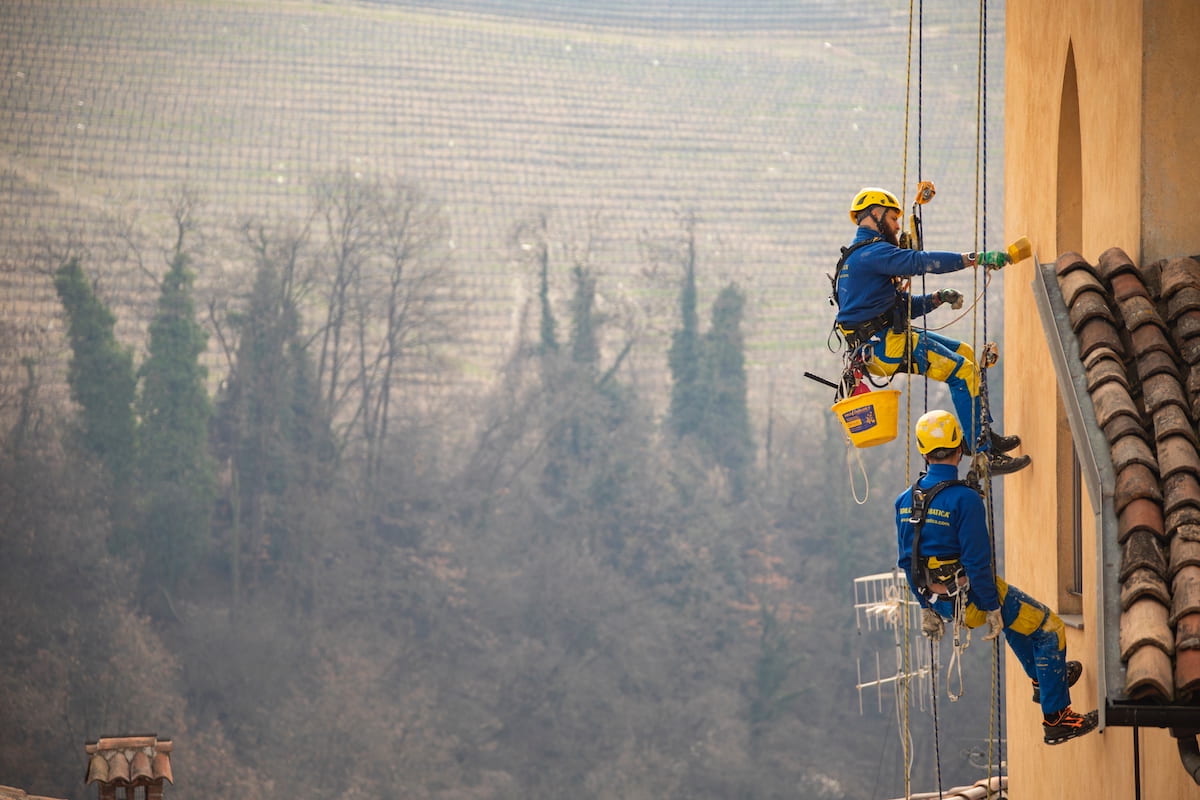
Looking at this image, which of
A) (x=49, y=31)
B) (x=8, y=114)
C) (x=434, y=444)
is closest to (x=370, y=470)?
(x=434, y=444)

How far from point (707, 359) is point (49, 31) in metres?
25.5

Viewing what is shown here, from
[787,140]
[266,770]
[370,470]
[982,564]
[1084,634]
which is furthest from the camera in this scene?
[787,140]

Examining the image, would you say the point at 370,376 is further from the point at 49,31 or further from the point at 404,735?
the point at 49,31

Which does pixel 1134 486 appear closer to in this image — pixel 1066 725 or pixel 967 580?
pixel 967 580

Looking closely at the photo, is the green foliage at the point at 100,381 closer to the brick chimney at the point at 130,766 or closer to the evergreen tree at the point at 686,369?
the evergreen tree at the point at 686,369

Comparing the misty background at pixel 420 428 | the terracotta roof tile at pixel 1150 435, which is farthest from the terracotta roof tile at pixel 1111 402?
the misty background at pixel 420 428

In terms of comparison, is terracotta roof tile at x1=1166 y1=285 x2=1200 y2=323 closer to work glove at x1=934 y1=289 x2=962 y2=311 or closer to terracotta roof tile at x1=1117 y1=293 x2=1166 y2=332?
terracotta roof tile at x1=1117 y1=293 x2=1166 y2=332

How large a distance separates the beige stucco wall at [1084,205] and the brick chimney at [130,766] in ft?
29.2

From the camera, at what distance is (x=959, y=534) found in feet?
21.9

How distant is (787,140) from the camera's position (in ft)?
162

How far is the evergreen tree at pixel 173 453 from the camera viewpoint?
122ft

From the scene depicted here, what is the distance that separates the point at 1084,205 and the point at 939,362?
123 cm

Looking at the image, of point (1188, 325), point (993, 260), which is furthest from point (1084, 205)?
point (1188, 325)

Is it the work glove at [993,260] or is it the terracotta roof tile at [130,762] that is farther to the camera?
the terracotta roof tile at [130,762]
